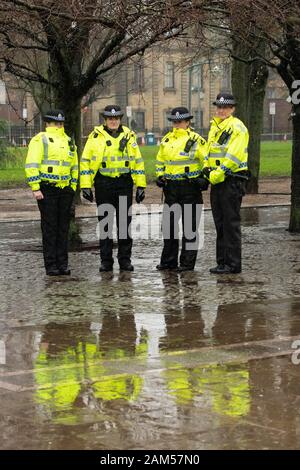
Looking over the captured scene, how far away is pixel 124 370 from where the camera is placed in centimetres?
731

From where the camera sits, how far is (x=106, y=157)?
1204 centimetres

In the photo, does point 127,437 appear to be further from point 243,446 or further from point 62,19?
point 62,19

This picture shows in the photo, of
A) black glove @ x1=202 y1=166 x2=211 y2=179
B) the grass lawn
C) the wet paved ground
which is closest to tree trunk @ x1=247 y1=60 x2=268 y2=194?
the grass lawn

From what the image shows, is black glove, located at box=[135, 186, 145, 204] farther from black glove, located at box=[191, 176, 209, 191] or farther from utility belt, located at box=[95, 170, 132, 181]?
black glove, located at box=[191, 176, 209, 191]

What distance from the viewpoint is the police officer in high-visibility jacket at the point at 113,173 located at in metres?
12.0

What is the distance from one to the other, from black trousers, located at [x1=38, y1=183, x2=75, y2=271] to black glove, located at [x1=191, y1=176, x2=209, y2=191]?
152cm

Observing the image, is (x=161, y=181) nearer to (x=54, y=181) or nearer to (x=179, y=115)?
(x=179, y=115)

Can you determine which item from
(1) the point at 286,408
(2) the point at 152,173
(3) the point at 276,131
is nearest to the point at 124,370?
(1) the point at 286,408

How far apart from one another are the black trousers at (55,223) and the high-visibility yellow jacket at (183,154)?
49.7 inches

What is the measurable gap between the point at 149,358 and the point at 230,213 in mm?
4402

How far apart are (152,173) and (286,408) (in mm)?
28581

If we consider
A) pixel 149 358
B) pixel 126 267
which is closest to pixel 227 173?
pixel 126 267

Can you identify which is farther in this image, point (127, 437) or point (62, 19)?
point (62, 19)
